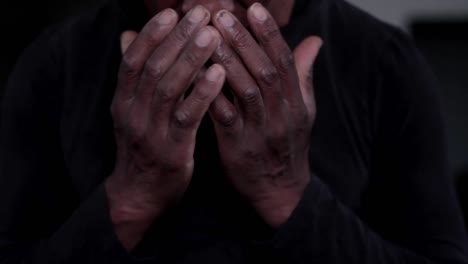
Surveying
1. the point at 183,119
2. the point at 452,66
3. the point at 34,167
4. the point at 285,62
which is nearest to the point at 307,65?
the point at 285,62

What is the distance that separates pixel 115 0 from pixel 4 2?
5.85ft

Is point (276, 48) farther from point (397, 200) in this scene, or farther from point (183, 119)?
point (397, 200)

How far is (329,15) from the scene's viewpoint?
946 millimetres

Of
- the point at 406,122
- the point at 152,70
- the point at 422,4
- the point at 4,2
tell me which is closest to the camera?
the point at 152,70

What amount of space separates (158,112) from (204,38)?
0.10 m

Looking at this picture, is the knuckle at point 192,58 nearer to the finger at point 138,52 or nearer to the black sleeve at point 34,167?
the finger at point 138,52

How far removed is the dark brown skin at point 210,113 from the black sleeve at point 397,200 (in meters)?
0.04

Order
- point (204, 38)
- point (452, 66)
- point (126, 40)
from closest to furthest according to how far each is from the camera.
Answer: point (204, 38) → point (126, 40) → point (452, 66)

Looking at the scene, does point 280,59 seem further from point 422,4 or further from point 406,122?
point 422,4

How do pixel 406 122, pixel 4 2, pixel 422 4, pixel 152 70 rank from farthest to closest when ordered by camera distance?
pixel 4 2
pixel 422 4
pixel 406 122
pixel 152 70

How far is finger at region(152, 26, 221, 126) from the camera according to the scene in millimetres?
702

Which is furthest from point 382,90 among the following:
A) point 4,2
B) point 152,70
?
point 4,2

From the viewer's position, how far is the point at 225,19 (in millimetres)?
721

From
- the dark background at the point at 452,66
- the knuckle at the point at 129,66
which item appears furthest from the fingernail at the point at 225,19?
the dark background at the point at 452,66
